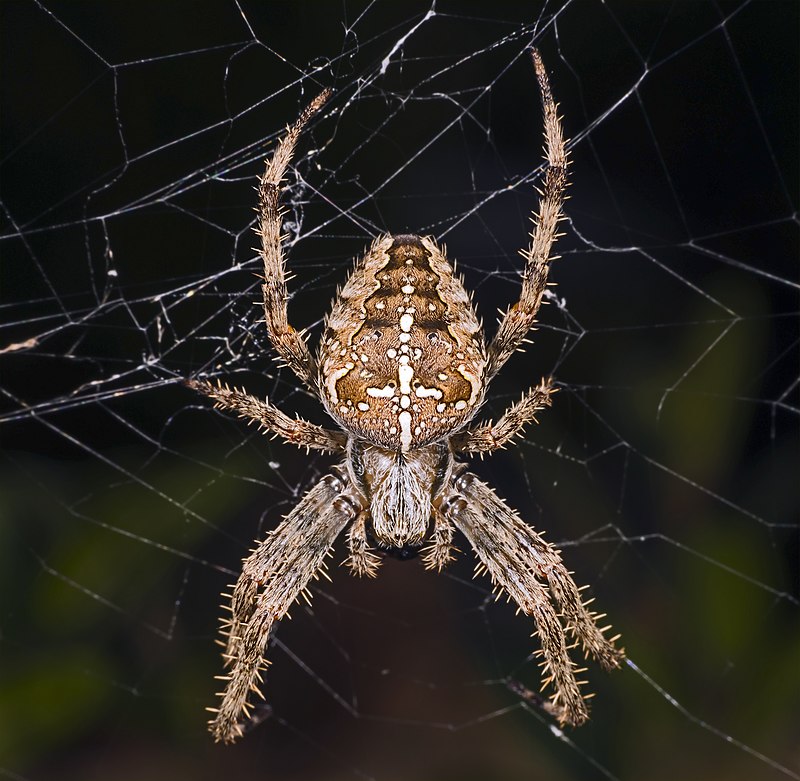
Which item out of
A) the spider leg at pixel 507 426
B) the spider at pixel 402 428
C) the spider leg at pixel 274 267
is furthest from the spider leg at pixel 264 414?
the spider leg at pixel 507 426

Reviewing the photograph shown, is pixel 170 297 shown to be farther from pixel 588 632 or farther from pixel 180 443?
pixel 588 632

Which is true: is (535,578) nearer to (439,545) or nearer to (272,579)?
(439,545)

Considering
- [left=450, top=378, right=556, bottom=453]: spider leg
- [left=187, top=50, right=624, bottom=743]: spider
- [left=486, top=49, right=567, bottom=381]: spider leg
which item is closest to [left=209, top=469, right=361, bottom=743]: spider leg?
[left=187, top=50, right=624, bottom=743]: spider

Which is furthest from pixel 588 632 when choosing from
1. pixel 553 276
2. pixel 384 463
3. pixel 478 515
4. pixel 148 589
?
pixel 148 589

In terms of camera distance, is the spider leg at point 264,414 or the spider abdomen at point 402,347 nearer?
the spider abdomen at point 402,347

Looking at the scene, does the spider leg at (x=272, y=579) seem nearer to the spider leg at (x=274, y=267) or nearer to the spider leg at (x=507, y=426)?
the spider leg at (x=507, y=426)

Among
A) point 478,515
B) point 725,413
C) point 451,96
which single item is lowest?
point 478,515
